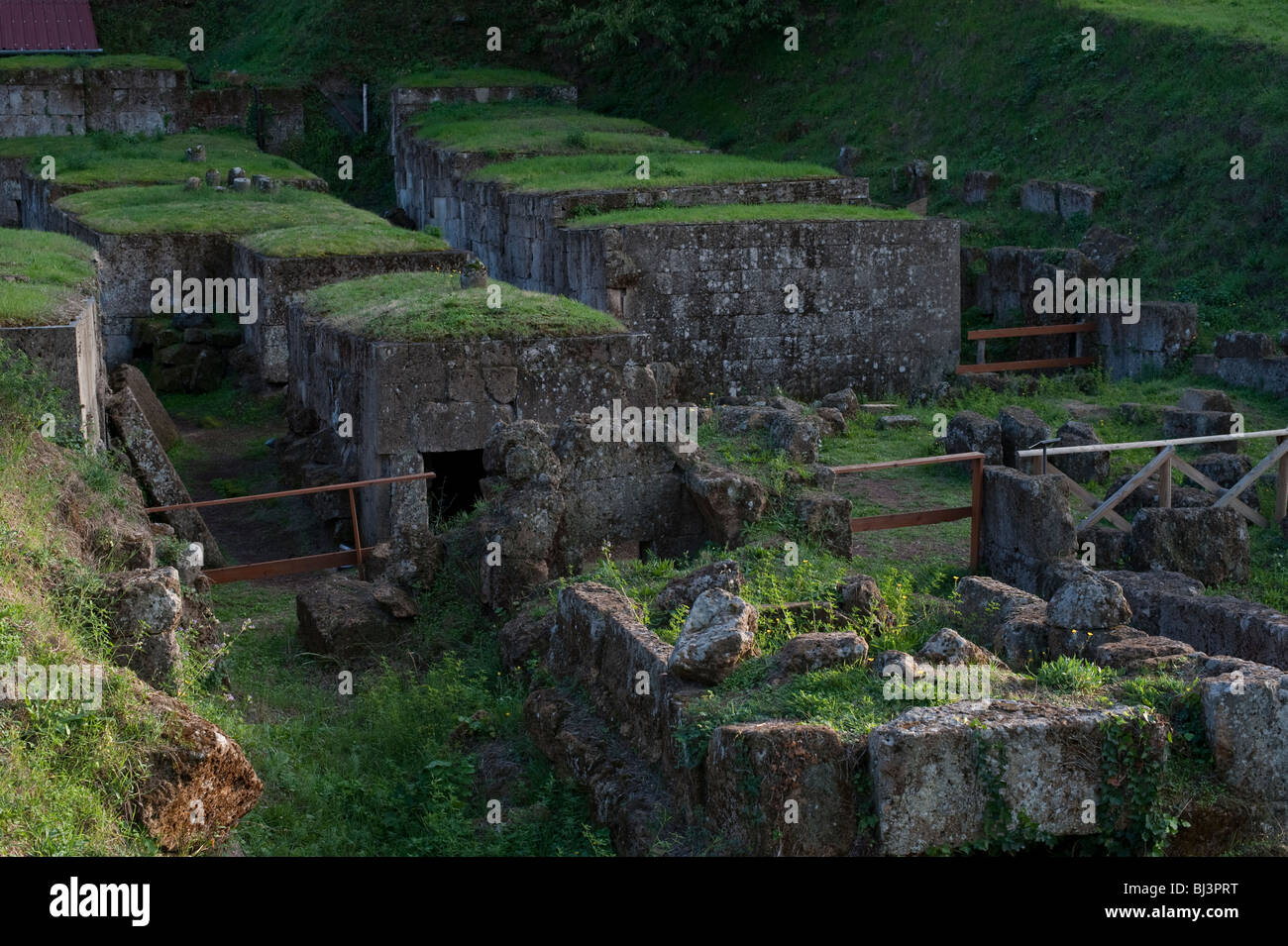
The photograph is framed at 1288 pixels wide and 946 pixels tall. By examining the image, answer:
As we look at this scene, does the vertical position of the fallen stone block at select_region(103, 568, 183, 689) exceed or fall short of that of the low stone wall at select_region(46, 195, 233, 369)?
it falls short

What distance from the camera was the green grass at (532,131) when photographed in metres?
25.0

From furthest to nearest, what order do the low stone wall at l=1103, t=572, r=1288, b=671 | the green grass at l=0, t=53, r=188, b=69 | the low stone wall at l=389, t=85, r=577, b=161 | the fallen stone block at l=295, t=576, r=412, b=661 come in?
1. the low stone wall at l=389, t=85, r=577, b=161
2. the green grass at l=0, t=53, r=188, b=69
3. the fallen stone block at l=295, t=576, r=412, b=661
4. the low stone wall at l=1103, t=572, r=1288, b=671

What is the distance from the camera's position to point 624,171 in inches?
875

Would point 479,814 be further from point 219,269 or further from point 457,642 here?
point 219,269

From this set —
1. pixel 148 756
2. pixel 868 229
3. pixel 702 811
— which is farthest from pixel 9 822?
pixel 868 229

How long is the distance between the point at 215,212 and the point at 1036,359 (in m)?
11.5

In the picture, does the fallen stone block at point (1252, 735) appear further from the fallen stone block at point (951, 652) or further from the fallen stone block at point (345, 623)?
the fallen stone block at point (345, 623)

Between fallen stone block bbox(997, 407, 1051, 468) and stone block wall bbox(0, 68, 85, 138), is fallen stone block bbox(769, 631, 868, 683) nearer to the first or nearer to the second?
fallen stone block bbox(997, 407, 1051, 468)

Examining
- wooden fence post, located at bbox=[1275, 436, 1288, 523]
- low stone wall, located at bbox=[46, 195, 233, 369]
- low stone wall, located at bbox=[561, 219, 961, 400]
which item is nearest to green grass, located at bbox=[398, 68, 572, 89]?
low stone wall, located at bbox=[46, 195, 233, 369]

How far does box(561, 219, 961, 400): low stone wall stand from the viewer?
62.2ft

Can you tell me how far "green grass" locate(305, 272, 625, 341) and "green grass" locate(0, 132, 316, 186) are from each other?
1192 cm

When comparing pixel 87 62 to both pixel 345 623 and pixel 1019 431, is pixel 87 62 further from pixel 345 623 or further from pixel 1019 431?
pixel 345 623

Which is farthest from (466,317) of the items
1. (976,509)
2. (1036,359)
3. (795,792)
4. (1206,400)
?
(1036,359)

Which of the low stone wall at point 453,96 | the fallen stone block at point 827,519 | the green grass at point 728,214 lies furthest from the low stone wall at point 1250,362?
the low stone wall at point 453,96
